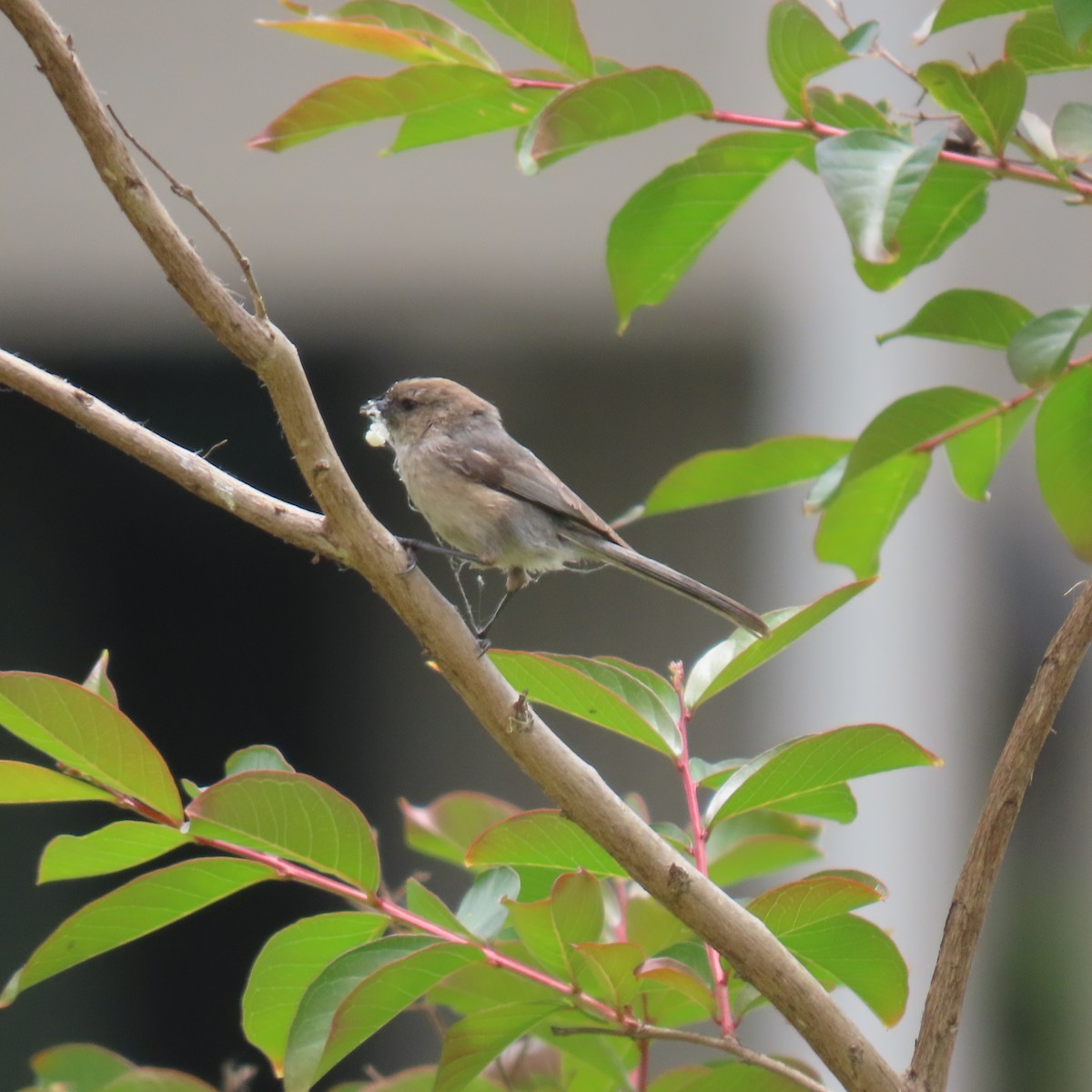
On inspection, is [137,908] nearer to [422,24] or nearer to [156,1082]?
[156,1082]

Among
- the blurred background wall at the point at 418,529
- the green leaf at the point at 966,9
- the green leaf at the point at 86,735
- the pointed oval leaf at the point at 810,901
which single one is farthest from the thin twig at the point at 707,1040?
the blurred background wall at the point at 418,529

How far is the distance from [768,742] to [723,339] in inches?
75.4

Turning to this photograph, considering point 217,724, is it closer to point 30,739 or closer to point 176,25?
point 176,25

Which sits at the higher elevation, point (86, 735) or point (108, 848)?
point (86, 735)

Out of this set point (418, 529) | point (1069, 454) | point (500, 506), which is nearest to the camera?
point (1069, 454)

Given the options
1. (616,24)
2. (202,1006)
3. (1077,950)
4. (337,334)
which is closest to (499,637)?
(337,334)

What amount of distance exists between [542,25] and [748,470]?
691mm

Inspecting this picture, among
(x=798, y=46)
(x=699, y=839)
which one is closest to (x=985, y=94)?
(x=798, y=46)

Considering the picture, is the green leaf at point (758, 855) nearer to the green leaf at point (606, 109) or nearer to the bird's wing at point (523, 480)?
the bird's wing at point (523, 480)

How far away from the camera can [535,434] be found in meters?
6.55

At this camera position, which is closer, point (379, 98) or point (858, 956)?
point (858, 956)

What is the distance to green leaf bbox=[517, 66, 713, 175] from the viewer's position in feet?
5.01

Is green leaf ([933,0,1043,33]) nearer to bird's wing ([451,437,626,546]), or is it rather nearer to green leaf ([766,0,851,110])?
green leaf ([766,0,851,110])

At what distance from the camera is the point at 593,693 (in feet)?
4.89
